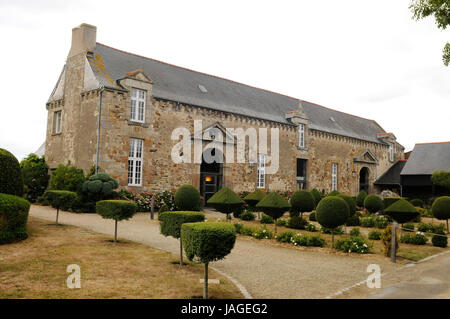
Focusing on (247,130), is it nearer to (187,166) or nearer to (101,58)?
(187,166)

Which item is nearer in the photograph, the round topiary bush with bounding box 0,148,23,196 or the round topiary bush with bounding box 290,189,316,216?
the round topiary bush with bounding box 0,148,23,196

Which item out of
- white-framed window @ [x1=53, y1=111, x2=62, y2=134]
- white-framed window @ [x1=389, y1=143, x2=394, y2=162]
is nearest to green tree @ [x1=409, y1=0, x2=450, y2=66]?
white-framed window @ [x1=53, y1=111, x2=62, y2=134]

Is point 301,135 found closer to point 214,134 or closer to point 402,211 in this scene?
point 214,134

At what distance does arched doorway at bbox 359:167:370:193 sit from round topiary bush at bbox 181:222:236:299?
110 ft

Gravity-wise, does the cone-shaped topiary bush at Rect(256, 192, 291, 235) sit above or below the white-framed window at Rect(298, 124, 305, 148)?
below

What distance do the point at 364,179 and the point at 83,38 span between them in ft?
96.9

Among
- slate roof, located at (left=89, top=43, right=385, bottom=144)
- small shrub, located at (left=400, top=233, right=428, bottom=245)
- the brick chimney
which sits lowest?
small shrub, located at (left=400, top=233, right=428, bottom=245)

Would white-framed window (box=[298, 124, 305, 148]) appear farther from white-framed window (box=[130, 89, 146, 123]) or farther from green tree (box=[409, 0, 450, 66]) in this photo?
green tree (box=[409, 0, 450, 66])

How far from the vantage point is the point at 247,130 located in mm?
25406

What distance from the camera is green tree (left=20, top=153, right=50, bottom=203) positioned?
20.9 metres

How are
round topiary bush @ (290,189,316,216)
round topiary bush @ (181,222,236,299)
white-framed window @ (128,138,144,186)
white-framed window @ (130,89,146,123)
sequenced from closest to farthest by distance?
round topiary bush @ (181,222,236,299)
round topiary bush @ (290,189,316,216)
white-framed window @ (128,138,144,186)
white-framed window @ (130,89,146,123)

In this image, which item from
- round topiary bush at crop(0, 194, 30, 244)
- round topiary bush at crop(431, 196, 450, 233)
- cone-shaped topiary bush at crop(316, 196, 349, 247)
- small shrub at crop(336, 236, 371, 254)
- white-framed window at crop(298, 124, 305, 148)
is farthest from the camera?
white-framed window at crop(298, 124, 305, 148)

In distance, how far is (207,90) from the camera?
25.4m
